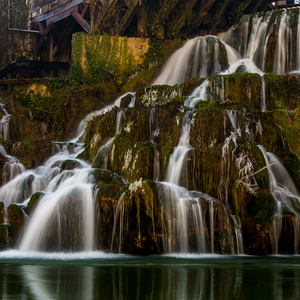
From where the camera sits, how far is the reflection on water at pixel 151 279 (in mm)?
4473

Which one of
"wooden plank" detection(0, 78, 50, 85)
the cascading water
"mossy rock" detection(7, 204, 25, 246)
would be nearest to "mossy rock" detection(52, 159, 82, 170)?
the cascading water

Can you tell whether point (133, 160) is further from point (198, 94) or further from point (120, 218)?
point (198, 94)

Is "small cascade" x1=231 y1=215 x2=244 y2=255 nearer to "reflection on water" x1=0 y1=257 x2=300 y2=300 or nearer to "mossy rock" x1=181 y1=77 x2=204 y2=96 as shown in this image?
"reflection on water" x1=0 y1=257 x2=300 y2=300

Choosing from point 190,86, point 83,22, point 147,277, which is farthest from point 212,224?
point 83,22

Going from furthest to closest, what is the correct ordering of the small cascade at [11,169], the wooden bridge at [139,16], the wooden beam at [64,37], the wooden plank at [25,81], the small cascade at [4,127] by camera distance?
the wooden beam at [64,37] → the wooden bridge at [139,16] → the wooden plank at [25,81] → the small cascade at [4,127] → the small cascade at [11,169]

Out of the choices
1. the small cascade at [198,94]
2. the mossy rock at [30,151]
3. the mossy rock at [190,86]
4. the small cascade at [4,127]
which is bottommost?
the mossy rock at [30,151]

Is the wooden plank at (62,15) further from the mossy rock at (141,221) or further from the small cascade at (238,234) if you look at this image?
the small cascade at (238,234)

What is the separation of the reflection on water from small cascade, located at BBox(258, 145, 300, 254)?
127 centimetres

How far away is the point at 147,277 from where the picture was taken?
5.45 metres

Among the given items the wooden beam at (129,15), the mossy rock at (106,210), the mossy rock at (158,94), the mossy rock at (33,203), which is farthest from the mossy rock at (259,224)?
the wooden beam at (129,15)

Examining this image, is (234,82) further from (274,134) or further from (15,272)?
(15,272)

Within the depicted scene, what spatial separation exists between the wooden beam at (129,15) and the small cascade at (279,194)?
11.1m

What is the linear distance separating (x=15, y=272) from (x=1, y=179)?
18.9ft

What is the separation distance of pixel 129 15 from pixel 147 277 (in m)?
15.5
